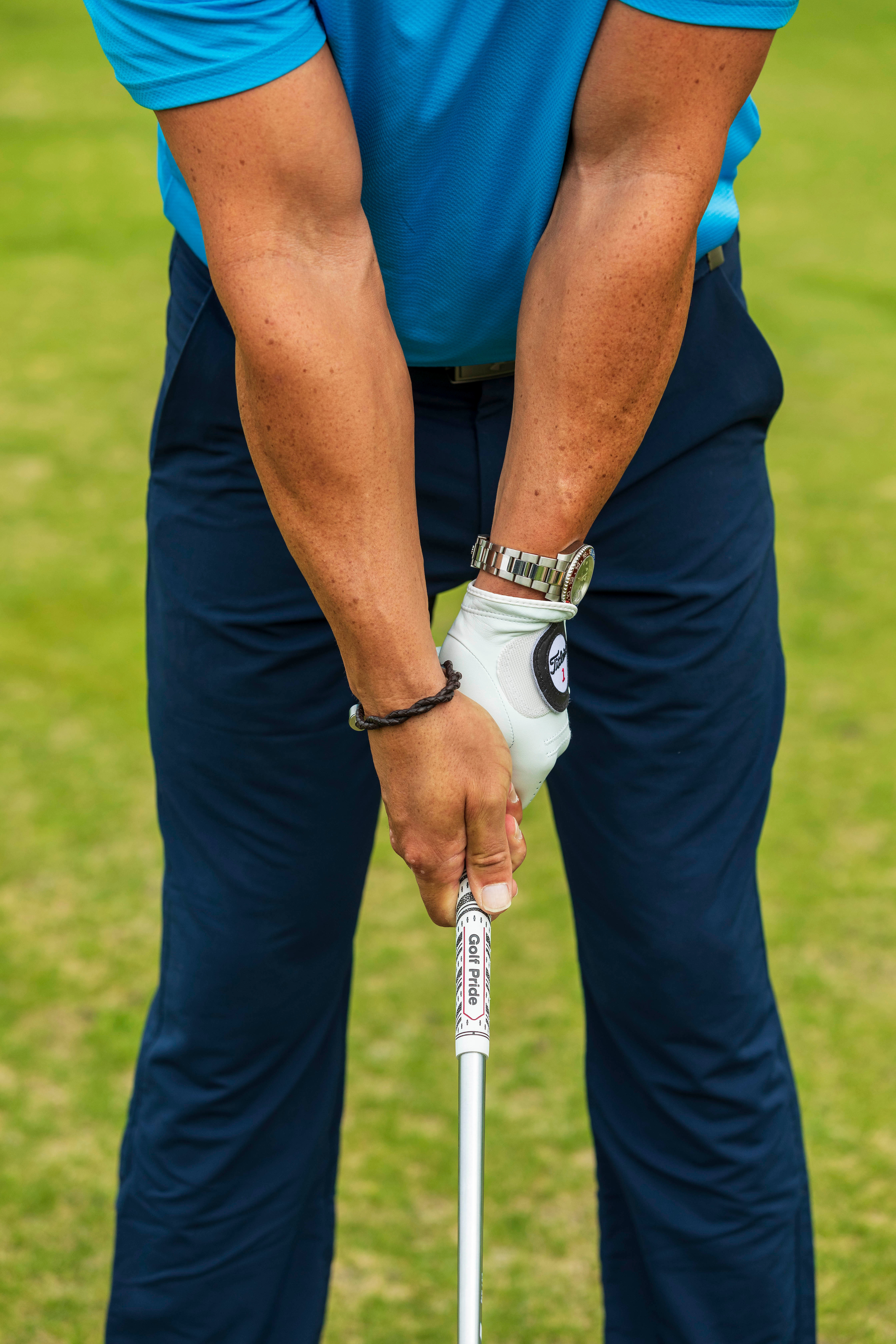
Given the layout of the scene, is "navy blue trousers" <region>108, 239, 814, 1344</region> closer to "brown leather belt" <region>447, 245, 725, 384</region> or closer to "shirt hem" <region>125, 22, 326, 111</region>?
"brown leather belt" <region>447, 245, 725, 384</region>

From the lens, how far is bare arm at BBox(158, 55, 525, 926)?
3.51 feet

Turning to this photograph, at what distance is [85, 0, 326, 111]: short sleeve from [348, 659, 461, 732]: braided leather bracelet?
0.47m

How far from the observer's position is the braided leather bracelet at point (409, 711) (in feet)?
3.89

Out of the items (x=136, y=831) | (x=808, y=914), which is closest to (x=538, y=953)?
(x=808, y=914)

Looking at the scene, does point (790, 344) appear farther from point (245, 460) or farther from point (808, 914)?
point (245, 460)

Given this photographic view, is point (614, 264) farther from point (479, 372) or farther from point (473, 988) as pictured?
point (473, 988)

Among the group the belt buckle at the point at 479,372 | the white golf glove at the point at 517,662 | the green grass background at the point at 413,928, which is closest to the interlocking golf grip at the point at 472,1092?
the white golf glove at the point at 517,662

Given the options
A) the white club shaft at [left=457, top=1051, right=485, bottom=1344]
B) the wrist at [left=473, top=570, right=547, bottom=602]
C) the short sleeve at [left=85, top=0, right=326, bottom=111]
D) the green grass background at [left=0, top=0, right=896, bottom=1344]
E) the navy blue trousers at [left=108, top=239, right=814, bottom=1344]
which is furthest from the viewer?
the green grass background at [left=0, top=0, right=896, bottom=1344]

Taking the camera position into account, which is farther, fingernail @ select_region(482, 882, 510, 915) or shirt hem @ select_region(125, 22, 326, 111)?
fingernail @ select_region(482, 882, 510, 915)

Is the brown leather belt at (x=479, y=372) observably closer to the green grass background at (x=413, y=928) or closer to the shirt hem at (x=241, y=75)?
the shirt hem at (x=241, y=75)

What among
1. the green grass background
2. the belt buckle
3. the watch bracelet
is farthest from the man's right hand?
the green grass background

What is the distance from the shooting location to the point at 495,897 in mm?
1257

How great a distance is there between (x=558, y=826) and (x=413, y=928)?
1059mm

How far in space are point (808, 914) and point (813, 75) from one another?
20.6 feet
